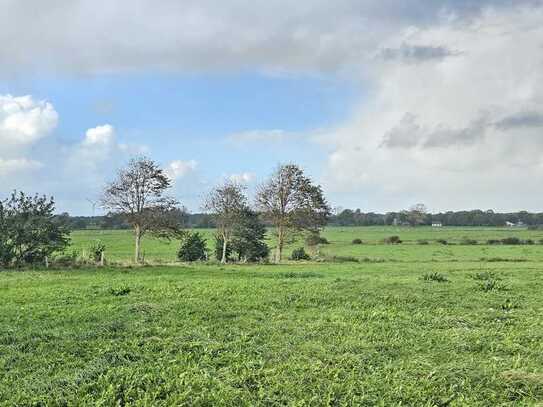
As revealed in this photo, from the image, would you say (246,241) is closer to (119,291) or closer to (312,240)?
(312,240)

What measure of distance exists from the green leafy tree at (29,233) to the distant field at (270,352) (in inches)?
921

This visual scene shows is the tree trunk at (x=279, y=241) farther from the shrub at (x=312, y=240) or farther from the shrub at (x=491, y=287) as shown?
the shrub at (x=491, y=287)

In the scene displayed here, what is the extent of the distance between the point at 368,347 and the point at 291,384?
→ 1.98 metres

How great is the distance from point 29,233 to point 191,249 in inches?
593

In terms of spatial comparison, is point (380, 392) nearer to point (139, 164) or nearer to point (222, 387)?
point (222, 387)

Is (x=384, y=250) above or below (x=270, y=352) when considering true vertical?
below

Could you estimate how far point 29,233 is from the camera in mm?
33125

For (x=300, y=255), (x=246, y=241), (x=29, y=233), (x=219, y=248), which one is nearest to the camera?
(x=29, y=233)

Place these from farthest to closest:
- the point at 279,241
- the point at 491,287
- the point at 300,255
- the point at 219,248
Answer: the point at 300,255 → the point at 279,241 → the point at 219,248 → the point at 491,287

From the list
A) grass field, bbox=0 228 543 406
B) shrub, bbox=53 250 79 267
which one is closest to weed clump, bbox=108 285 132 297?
grass field, bbox=0 228 543 406

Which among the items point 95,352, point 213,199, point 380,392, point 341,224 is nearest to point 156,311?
point 95,352

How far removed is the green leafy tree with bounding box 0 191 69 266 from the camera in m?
32.6

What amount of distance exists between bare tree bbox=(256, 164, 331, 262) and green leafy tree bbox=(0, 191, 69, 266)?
20881 millimetres

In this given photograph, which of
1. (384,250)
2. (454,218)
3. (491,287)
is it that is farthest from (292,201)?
(454,218)
